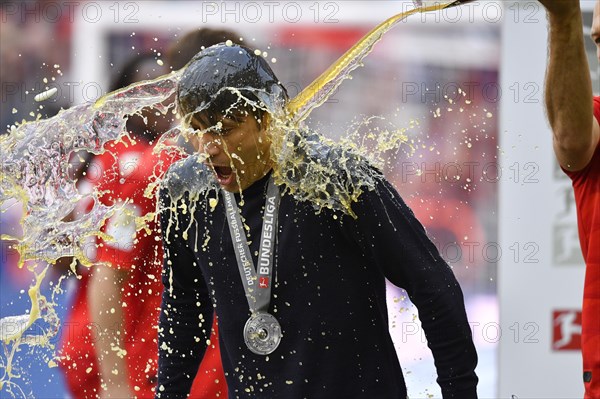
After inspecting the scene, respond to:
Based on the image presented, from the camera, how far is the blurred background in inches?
201

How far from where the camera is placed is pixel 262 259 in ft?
9.68

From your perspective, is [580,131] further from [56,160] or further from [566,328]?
[566,328]

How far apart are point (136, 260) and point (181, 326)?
0.84 metres

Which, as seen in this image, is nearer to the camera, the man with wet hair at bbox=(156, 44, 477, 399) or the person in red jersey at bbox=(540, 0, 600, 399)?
the person in red jersey at bbox=(540, 0, 600, 399)

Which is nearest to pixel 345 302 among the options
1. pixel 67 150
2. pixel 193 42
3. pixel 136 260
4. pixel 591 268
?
pixel 591 268

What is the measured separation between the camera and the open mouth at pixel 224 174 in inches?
116

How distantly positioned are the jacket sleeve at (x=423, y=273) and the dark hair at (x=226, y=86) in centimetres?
42

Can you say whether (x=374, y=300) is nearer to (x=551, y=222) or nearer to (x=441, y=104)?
(x=551, y=222)

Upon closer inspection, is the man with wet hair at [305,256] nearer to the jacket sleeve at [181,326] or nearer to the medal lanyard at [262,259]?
the medal lanyard at [262,259]

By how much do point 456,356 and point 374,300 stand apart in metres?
0.29

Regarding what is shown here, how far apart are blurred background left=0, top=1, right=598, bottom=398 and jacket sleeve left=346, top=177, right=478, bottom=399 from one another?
230 cm

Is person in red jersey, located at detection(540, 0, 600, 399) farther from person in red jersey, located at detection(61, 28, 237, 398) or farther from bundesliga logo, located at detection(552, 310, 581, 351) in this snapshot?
bundesliga logo, located at detection(552, 310, 581, 351)

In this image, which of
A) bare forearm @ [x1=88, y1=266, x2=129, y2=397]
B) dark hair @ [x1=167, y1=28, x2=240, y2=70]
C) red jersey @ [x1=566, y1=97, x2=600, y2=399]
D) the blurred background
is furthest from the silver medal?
the blurred background

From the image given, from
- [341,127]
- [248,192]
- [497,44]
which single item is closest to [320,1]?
[341,127]
